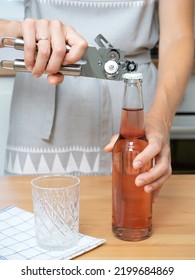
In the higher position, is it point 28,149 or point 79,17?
point 79,17

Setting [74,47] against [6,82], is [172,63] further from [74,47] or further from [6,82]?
[6,82]

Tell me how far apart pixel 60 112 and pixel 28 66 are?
34 cm

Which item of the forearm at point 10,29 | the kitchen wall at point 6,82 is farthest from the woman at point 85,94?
→ the kitchen wall at point 6,82

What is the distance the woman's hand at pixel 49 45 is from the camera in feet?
2.54

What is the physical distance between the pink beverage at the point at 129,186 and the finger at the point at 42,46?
16 centimetres

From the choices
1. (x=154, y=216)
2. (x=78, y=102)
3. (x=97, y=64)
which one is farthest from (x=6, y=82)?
(x=154, y=216)

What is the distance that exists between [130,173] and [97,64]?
0.73ft

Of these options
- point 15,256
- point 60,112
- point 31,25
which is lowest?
point 15,256

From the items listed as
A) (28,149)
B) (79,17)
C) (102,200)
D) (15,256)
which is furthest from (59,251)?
(79,17)

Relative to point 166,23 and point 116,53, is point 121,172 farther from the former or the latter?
point 166,23

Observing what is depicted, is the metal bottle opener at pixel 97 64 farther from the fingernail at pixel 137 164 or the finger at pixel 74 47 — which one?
the fingernail at pixel 137 164

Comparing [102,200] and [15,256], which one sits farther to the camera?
[102,200]

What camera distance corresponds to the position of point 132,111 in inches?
27.2

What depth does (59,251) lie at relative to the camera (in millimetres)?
671
